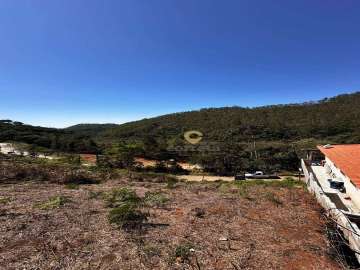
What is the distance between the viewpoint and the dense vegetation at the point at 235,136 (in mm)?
38094

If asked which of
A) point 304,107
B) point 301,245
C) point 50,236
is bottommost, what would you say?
point 301,245

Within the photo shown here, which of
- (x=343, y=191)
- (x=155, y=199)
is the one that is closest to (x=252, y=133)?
(x=343, y=191)

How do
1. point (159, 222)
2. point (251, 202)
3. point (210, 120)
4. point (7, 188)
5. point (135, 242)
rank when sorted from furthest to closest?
point (210, 120)
point (7, 188)
point (251, 202)
point (159, 222)
point (135, 242)

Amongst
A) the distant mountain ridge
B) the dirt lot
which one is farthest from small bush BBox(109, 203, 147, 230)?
the distant mountain ridge

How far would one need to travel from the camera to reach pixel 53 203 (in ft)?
40.7

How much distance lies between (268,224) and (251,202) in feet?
11.3

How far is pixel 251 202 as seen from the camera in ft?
46.5

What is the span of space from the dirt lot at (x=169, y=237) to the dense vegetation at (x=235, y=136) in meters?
23.0

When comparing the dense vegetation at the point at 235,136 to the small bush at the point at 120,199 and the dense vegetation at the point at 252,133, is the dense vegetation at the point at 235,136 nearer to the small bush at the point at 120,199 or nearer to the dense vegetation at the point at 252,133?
→ the dense vegetation at the point at 252,133

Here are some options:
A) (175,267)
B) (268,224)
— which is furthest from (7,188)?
(268,224)

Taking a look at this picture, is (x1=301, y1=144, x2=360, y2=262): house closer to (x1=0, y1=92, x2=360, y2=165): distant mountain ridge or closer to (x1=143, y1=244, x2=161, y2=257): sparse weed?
(x1=143, y1=244, x2=161, y2=257): sparse weed

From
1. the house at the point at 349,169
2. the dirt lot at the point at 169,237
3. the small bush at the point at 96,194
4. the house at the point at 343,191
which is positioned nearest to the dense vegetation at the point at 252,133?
the house at the point at 343,191

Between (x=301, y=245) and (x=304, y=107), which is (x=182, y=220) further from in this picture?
(x=304, y=107)

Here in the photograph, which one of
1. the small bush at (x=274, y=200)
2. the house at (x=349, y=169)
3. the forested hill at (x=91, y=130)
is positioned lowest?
the small bush at (x=274, y=200)
